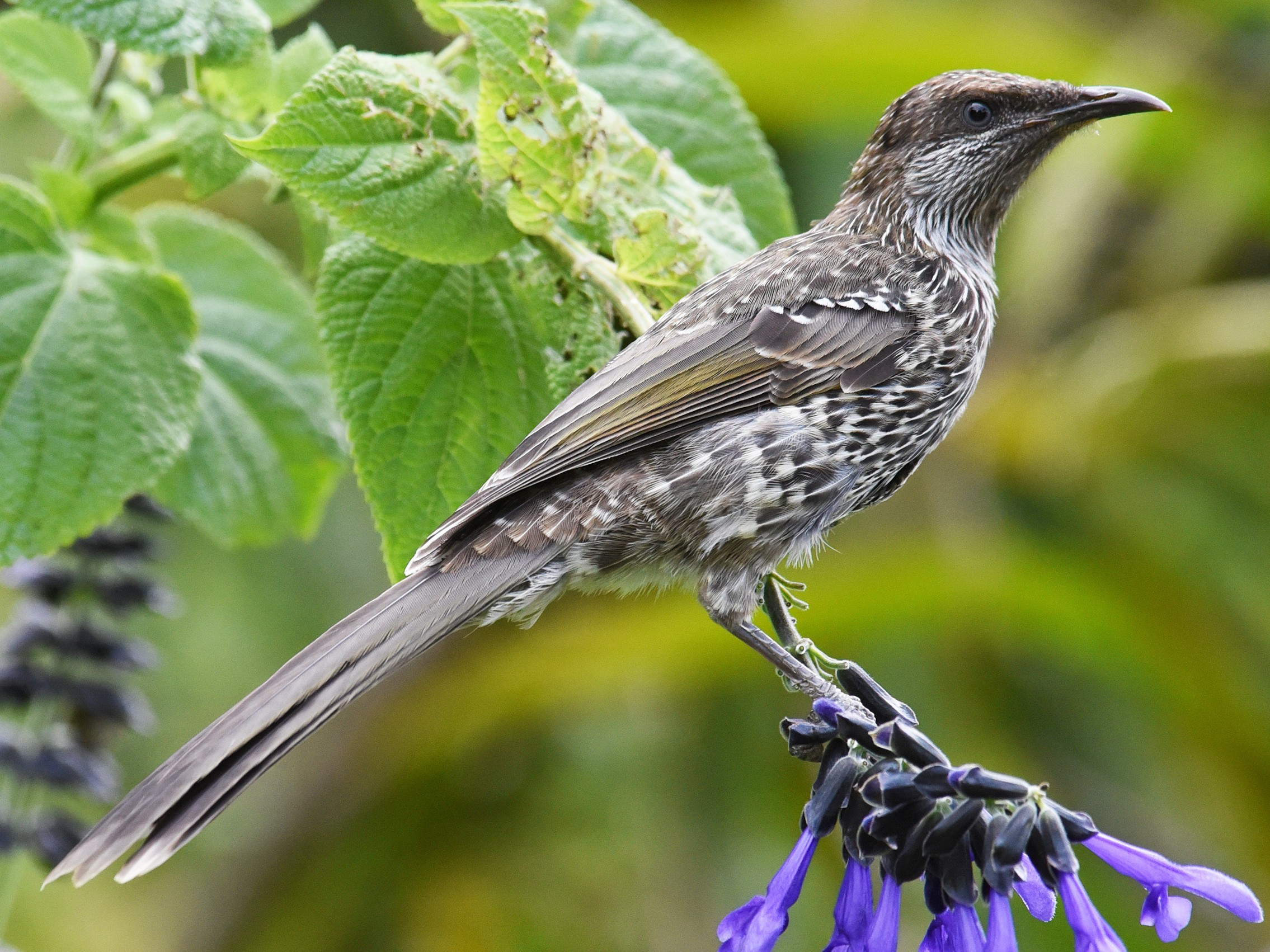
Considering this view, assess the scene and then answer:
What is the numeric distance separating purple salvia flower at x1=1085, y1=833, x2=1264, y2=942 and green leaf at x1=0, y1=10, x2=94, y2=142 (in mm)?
2007

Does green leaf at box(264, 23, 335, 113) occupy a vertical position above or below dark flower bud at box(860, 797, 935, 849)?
above

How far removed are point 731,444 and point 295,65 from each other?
1025mm

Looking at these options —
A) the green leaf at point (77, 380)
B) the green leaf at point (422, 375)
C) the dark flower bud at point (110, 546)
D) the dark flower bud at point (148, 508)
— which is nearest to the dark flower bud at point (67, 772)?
the dark flower bud at point (110, 546)

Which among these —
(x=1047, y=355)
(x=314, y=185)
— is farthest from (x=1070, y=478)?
(x=314, y=185)

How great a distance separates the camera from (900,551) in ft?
16.3

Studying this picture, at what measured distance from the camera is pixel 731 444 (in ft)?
8.12

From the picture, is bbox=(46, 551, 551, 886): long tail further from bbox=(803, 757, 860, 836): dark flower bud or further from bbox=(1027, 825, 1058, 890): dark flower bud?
bbox=(1027, 825, 1058, 890): dark flower bud

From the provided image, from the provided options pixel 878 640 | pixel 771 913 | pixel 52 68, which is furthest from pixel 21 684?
pixel 878 640

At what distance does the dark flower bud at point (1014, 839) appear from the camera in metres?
1.61

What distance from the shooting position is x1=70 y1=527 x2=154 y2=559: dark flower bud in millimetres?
2674

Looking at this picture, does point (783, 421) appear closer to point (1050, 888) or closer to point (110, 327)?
point (1050, 888)

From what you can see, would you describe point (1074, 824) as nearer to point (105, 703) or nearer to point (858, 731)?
point (858, 731)

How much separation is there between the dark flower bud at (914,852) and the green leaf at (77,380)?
131 centimetres

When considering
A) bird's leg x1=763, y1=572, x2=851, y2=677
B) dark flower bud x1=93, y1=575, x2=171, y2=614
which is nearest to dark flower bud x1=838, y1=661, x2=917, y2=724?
bird's leg x1=763, y1=572, x2=851, y2=677
